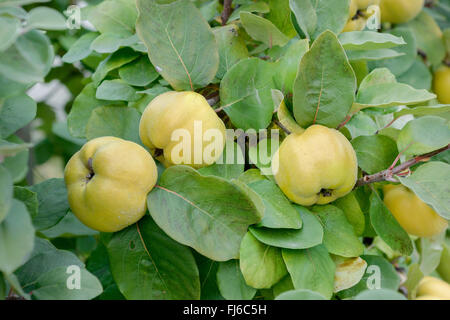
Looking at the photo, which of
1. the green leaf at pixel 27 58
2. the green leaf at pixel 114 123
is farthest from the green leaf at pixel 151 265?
the green leaf at pixel 27 58

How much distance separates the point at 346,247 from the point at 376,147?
5.8 inches

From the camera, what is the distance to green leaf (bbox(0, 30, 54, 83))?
45cm

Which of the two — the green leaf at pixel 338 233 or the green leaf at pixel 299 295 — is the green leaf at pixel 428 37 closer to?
the green leaf at pixel 338 233

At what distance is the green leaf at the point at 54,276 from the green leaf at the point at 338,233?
29 centimetres

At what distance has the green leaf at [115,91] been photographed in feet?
2.25

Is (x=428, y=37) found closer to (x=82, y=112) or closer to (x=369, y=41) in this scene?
(x=369, y=41)

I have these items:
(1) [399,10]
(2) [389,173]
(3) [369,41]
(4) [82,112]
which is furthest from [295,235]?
(1) [399,10]

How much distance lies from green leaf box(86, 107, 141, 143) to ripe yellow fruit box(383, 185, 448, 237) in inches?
14.8

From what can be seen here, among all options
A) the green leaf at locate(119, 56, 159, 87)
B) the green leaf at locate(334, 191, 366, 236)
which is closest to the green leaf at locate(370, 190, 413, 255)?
the green leaf at locate(334, 191, 366, 236)

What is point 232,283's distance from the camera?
0.58 meters

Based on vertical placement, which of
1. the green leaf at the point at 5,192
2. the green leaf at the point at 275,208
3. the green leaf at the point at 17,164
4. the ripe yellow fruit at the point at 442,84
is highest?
the green leaf at the point at 5,192

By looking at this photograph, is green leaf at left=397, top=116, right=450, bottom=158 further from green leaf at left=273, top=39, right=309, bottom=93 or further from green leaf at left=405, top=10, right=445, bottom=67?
green leaf at left=405, top=10, right=445, bottom=67

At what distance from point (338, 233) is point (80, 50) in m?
0.51
